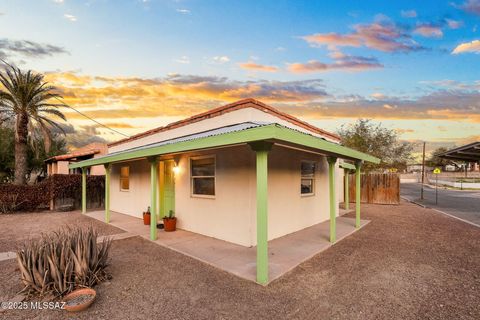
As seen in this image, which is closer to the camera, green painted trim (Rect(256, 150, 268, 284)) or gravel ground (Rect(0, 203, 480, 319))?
gravel ground (Rect(0, 203, 480, 319))

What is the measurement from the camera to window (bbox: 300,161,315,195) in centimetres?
848

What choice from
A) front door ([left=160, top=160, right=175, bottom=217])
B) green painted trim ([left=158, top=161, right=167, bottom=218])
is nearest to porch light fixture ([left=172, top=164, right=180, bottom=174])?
front door ([left=160, top=160, right=175, bottom=217])

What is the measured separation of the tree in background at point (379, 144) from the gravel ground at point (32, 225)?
71.0 ft

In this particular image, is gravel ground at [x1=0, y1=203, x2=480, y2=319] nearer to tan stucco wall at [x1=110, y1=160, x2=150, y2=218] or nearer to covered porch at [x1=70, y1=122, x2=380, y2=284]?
covered porch at [x1=70, y1=122, x2=380, y2=284]

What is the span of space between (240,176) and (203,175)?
61.4 inches

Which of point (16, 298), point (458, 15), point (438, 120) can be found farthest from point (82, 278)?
point (438, 120)

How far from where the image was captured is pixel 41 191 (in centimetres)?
1298

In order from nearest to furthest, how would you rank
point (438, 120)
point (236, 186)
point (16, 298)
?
point (16, 298), point (236, 186), point (438, 120)

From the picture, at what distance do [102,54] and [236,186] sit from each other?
8.84 metres

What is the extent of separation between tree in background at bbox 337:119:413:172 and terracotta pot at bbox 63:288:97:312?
23785 mm

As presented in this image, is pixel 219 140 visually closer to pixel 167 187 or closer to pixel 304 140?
pixel 304 140

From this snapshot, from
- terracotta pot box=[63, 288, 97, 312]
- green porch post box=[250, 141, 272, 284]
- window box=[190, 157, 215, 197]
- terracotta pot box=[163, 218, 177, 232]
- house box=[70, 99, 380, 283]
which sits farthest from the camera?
terracotta pot box=[163, 218, 177, 232]

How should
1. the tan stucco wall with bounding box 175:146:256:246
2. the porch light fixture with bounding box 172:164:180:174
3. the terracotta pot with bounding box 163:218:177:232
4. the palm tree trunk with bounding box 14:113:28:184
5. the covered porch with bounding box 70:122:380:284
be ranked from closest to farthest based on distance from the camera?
the covered porch with bounding box 70:122:380:284 < the tan stucco wall with bounding box 175:146:256:246 < the terracotta pot with bounding box 163:218:177:232 < the porch light fixture with bounding box 172:164:180:174 < the palm tree trunk with bounding box 14:113:28:184

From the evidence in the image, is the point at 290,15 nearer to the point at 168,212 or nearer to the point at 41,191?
the point at 168,212
